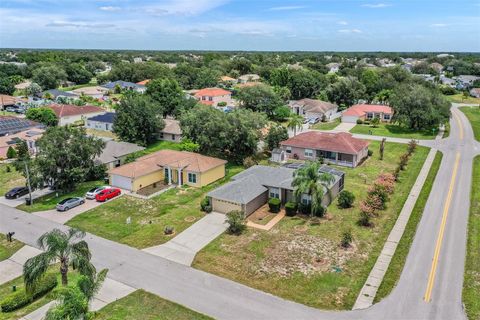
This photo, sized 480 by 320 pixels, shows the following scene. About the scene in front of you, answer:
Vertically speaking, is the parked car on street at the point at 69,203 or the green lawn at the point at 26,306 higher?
the parked car on street at the point at 69,203

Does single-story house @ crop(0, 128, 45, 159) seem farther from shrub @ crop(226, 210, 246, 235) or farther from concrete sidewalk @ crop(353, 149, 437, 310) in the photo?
concrete sidewalk @ crop(353, 149, 437, 310)

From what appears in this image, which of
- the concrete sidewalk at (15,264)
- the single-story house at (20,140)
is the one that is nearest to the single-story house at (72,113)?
the single-story house at (20,140)

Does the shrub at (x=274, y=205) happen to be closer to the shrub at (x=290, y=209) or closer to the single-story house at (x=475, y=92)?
the shrub at (x=290, y=209)

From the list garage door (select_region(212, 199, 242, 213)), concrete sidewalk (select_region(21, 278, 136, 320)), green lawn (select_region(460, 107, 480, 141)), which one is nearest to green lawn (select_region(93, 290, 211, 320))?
concrete sidewalk (select_region(21, 278, 136, 320))

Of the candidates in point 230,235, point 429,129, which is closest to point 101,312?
point 230,235

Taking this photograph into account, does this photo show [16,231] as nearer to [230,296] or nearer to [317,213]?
[230,296]
